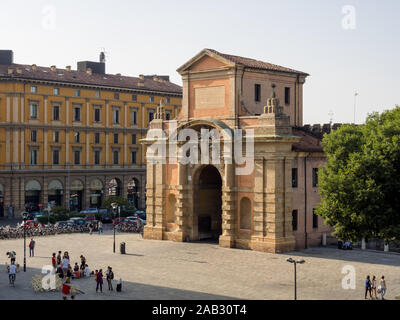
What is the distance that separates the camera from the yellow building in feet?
281

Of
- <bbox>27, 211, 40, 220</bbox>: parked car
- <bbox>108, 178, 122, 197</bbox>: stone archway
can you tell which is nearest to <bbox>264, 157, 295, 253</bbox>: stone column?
<bbox>27, 211, 40, 220</bbox>: parked car

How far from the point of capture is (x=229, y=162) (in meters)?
55.4

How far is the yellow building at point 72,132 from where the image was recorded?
85.6 meters

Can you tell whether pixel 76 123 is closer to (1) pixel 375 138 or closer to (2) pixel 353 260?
(2) pixel 353 260

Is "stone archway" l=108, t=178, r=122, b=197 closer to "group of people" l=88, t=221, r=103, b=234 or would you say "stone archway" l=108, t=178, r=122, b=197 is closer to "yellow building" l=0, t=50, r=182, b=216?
"yellow building" l=0, t=50, r=182, b=216

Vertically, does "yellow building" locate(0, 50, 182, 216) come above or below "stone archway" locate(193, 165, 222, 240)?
above

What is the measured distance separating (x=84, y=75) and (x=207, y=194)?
136ft

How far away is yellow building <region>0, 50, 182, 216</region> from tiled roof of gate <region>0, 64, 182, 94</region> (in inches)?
6.1

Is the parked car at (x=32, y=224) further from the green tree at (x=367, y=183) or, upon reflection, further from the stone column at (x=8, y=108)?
the green tree at (x=367, y=183)

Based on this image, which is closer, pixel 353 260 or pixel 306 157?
pixel 353 260

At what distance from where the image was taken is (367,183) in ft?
130

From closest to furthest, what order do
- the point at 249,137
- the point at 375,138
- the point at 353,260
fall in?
the point at 375,138, the point at 353,260, the point at 249,137

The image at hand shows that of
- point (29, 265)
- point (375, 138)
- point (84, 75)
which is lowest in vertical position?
point (29, 265)
